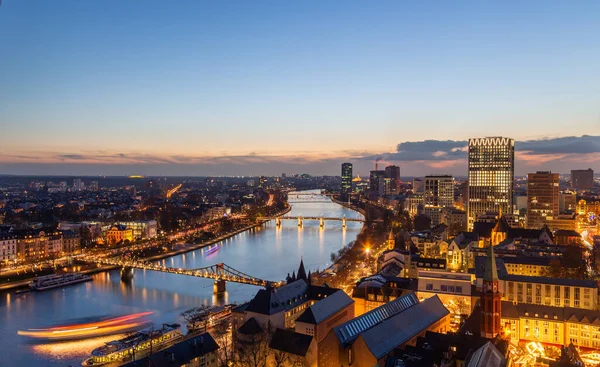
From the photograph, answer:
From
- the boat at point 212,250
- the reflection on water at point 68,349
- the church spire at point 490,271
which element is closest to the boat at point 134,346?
the reflection on water at point 68,349

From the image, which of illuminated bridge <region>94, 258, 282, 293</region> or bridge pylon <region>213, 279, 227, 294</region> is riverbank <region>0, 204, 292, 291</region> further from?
bridge pylon <region>213, 279, 227, 294</region>

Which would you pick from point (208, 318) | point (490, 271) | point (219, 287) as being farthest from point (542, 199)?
point (208, 318)

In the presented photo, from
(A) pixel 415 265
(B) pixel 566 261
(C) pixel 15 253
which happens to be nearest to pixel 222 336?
(A) pixel 415 265

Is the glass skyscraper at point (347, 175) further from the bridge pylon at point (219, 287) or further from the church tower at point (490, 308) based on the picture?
the church tower at point (490, 308)

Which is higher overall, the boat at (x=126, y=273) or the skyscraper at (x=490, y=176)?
the skyscraper at (x=490, y=176)

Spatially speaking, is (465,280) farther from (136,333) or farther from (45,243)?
(45,243)

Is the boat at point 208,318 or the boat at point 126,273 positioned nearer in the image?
the boat at point 208,318

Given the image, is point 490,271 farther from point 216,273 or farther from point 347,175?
point 347,175
